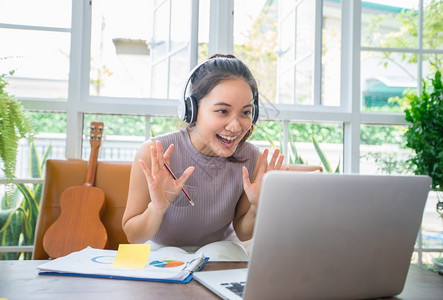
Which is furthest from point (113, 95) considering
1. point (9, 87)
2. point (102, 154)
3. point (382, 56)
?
point (382, 56)

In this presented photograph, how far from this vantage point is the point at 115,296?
75 centimetres

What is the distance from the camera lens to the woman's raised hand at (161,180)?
117cm

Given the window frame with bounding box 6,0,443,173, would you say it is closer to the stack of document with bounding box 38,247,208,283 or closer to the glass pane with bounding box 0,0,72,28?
the glass pane with bounding box 0,0,72,28

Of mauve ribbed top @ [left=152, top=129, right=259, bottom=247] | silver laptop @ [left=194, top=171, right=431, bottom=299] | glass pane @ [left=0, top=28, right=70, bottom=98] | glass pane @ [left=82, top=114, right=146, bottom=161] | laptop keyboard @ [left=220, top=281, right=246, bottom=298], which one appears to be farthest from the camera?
glass pane @ [left=82, top=114, right=146, bottom=161]

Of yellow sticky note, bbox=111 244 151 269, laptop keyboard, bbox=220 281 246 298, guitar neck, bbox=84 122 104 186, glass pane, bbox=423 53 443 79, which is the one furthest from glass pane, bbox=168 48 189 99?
laptop keyboard, bbox=220 281 246 298

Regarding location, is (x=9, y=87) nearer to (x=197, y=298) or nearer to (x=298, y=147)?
(x=298, y=147)

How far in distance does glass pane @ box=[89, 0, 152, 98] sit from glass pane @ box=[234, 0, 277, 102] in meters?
0.56

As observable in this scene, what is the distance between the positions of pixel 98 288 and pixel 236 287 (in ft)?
0.86

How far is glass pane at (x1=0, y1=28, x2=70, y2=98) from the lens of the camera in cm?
239

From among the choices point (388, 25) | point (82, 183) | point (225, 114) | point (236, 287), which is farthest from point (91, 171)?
point (388, 25)

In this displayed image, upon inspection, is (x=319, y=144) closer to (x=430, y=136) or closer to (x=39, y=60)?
(x=430, y=136)

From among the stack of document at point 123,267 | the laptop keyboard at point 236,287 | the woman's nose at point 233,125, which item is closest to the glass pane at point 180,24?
the woman's nose at point 233,125

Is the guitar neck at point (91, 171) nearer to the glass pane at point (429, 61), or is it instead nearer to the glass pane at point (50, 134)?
the glass pane at point (50, 134)

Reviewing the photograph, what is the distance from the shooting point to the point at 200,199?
153 centimetres
